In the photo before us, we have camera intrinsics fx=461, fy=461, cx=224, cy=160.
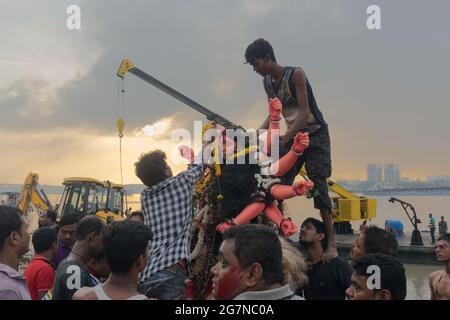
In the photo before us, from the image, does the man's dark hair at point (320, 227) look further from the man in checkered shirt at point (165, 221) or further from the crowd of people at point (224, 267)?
the man in checkered shirt at point (165, 221)

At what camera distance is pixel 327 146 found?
404 centimetres

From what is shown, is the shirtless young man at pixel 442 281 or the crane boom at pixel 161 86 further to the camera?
the crane boom at pixel 161 86

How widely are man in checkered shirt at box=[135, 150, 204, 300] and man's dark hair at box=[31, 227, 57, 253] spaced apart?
1.44 metres

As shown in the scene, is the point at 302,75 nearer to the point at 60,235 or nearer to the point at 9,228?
the point at 9,228

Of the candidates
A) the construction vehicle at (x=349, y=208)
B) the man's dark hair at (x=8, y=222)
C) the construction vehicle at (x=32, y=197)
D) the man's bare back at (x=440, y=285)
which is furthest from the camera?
the construction vehicle at (x=349, y=208)

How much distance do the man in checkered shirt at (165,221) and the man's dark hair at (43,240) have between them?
4.71 ft

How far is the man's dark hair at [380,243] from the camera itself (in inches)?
143

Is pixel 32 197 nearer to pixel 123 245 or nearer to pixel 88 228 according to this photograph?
pixel 88 228

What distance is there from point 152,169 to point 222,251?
1373 millimetres

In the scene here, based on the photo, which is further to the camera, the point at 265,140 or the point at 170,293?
the point at 265,140

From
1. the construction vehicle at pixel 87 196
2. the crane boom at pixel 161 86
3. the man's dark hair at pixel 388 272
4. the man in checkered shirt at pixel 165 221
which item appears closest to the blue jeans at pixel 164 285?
the man in checkered shirt at pixel 165 221

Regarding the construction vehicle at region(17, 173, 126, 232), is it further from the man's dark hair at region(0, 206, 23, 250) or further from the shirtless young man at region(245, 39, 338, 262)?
the man's dark hair at region(0, 206, 23, 250)

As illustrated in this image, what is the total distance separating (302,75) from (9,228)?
8.37 ft
